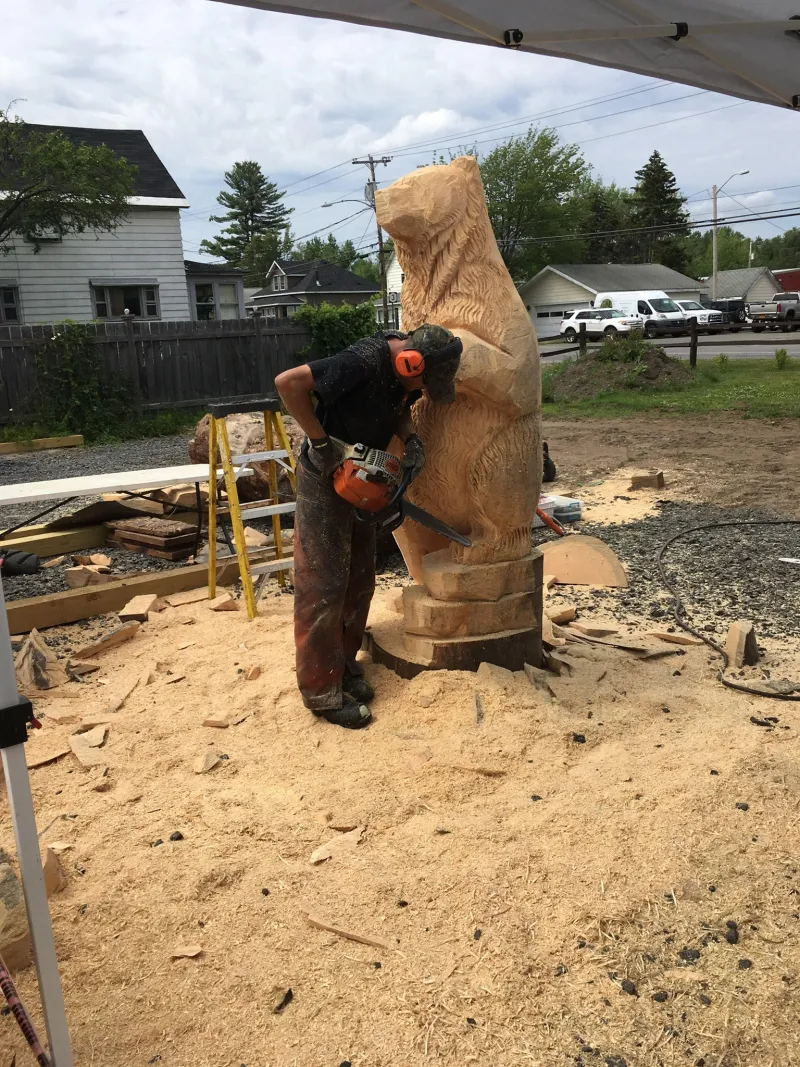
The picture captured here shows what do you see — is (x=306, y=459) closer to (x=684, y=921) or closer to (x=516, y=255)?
(x=684, y=921)

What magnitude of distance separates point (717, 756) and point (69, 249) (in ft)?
57.4

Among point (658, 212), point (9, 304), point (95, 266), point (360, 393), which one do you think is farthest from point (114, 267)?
point (658, 212)

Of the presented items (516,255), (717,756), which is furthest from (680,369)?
(516,255)

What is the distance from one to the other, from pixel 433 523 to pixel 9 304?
16333 mm

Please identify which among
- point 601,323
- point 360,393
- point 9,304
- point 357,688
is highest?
point 9,304

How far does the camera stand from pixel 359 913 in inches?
92.4

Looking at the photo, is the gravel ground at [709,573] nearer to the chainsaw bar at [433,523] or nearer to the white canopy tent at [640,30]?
the chainsaw bar at [433,523]

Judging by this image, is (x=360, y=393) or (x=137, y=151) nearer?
(x=360, y=393)

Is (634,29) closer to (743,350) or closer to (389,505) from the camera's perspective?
(389,505)

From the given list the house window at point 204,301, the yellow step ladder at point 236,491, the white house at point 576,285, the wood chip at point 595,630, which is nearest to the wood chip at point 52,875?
the yellow step ladder at point 236,491

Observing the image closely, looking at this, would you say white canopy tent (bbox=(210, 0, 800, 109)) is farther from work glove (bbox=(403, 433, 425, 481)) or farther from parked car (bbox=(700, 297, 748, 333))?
parked car (bbox=(700, 297, 748, 333))

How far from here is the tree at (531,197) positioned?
44.2 m

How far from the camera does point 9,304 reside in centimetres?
1686

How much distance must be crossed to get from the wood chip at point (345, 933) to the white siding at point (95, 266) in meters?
17.2
